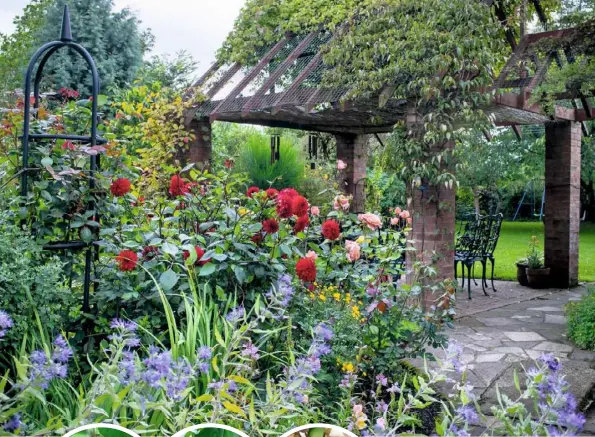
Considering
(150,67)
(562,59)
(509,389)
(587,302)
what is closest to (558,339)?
(587,302)

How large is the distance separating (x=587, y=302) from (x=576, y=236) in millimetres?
3210

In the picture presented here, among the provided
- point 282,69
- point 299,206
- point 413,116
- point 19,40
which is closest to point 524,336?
point 413,116

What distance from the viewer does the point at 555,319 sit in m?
5.75

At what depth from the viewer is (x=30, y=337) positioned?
2.57 meters

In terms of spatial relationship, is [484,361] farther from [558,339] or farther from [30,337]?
[30,337]

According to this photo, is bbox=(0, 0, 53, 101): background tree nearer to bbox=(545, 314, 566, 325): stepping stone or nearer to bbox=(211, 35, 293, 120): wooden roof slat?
bbox=(211, 35, 293, 120): wooden roof slat

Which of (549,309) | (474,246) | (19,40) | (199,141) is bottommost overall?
(549,309)

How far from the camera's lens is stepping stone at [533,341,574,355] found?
15.0 feet

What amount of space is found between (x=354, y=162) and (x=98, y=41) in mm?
4828

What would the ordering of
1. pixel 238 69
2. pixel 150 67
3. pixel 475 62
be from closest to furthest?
1. pixel 475 62
2. pixel 238 69
3. pixel 150 67

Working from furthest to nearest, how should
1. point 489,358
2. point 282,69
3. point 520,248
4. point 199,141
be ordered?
point 520,248 → point 199,141 → point 282,69 → point 489,358

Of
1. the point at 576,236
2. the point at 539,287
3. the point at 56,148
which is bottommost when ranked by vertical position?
the point at 539,287

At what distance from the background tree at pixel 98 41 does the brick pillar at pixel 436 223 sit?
6.55m

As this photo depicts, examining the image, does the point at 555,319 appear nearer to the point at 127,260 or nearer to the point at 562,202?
the point at 562,202
